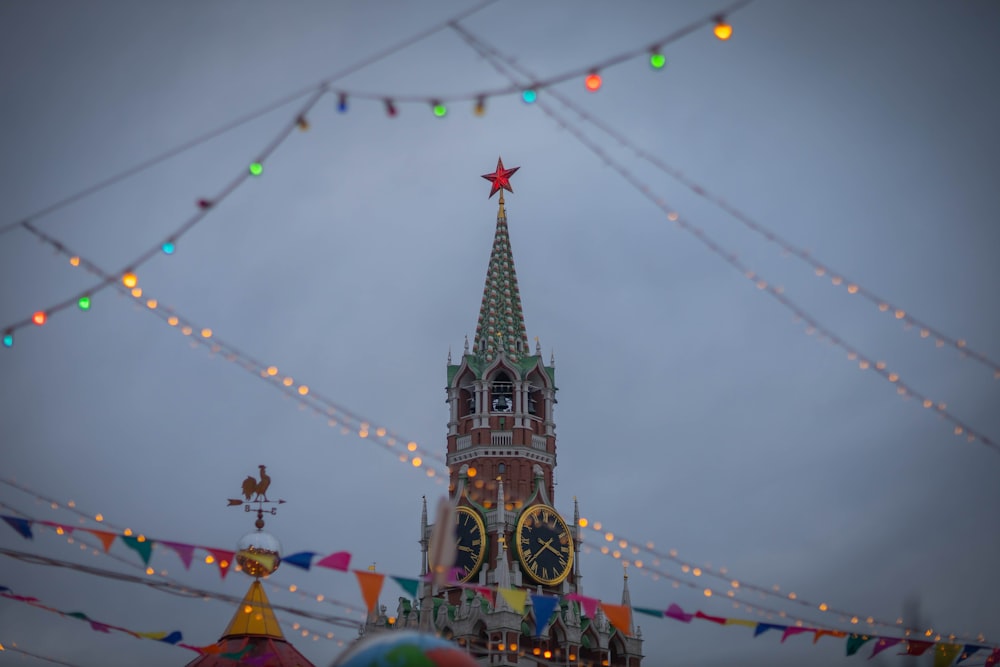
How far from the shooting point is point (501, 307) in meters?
71.6

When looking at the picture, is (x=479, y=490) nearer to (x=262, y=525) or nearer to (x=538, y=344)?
(x=538, y=344)

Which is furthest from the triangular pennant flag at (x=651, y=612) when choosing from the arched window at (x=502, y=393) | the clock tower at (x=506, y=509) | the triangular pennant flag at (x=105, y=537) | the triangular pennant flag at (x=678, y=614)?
the arched window at (x=502, y=393)

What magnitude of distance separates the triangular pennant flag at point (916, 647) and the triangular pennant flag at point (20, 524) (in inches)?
678

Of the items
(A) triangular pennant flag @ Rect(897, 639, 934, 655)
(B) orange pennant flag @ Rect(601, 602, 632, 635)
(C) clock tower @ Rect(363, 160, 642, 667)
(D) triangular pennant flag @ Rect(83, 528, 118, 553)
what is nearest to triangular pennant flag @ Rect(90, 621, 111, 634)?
(D) triangular pennant flag @ Rect(83, 528, 118, 553)

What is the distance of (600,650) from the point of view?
63.6m

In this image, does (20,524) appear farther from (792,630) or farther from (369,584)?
(792,630)

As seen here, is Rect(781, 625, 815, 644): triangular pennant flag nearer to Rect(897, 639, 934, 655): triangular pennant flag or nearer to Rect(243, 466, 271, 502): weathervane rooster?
Rect(897, 639, 934, 655): triangular pennant flag

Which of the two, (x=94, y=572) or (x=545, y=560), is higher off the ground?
(x=545, y=560)

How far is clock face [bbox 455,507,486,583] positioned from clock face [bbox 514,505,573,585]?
189 cm

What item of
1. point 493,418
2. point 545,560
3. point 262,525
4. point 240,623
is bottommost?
point 240,623

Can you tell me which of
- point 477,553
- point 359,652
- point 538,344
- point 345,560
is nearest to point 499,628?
point 477,553

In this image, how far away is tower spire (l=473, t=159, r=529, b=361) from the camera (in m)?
69.6

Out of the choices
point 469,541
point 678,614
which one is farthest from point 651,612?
point 469,541

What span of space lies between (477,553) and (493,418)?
8.55m
